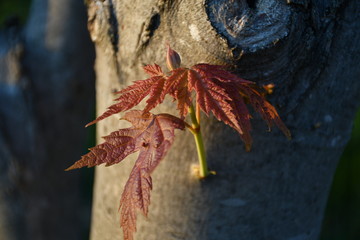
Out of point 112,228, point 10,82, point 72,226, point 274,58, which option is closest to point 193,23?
point 274,58

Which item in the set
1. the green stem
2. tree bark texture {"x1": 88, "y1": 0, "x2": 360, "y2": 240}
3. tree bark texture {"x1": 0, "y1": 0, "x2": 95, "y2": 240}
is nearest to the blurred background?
tree bark texture {"x1": 0, "y1": 0, "x2": 95, "y2": 240}

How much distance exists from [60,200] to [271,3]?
1.73 m

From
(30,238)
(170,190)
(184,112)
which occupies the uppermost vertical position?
(184,112)

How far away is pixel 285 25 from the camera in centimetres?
70

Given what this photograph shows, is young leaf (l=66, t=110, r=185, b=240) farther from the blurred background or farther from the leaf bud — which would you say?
the blurred background

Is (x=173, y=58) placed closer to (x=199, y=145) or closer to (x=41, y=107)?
(x=199, y=145)

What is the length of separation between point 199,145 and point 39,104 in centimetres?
137

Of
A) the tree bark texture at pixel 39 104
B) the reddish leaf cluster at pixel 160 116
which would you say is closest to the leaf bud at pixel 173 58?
the reddish leaf cluster at pixel 160 116

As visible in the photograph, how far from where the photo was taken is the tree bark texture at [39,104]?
1.83m

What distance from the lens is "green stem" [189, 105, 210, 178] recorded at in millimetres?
696

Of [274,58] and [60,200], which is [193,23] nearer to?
[274,58]

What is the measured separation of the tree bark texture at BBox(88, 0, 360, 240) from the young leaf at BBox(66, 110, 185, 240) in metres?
0.11

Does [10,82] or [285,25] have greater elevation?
[10,82]

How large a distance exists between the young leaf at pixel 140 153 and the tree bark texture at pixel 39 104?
1.31 meters
